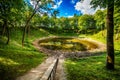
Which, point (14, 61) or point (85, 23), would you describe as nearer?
→ point (14, 61)

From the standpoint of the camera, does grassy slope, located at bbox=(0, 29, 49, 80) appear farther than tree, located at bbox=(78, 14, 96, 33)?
No

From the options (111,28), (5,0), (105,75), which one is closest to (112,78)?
(105,75)

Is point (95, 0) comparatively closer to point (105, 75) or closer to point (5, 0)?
point (105, 75)

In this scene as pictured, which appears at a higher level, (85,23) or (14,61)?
(85,23)

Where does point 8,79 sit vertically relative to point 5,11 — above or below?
below

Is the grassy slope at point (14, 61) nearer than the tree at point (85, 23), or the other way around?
the grassy slope at point (14, 61)

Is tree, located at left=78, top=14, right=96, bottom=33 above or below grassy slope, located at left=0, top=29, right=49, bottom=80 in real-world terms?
above

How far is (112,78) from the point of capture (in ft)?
38.6

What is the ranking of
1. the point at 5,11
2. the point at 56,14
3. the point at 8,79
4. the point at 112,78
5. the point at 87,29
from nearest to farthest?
1. the point at 8,79
2. the point at 112,78
3. the point at 5,11
4. the point at 56,14
5. the point at 87,29

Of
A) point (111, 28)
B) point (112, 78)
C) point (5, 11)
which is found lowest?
point (112, 78)

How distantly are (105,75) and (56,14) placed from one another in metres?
21.2

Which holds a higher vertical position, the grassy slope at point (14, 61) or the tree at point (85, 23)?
the tree at point (85, 23)

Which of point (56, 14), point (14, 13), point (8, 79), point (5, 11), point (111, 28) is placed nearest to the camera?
point (8, 79)

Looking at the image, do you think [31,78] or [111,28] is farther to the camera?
[111,28]
